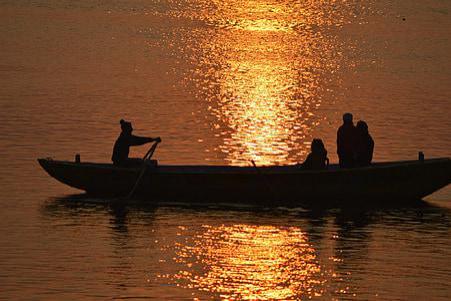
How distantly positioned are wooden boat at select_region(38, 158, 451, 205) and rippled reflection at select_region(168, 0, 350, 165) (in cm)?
702

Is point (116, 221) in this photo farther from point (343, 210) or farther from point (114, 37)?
point (114, 37)

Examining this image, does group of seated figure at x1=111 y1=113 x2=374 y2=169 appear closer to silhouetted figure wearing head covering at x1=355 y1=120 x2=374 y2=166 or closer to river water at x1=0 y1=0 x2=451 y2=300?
silhouetted figure wearing head covering at x1=355 y1=120 x2=374 y2=166

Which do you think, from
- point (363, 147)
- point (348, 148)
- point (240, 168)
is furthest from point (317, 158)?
point (240, 168)

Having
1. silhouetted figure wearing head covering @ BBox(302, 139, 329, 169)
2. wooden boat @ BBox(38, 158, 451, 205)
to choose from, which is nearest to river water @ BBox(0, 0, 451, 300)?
wooden boat @ BBox(38, 158, 451, 205)

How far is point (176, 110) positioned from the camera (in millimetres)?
53906

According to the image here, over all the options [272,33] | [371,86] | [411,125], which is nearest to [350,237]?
[411,125]

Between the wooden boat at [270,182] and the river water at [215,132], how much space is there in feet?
1.48

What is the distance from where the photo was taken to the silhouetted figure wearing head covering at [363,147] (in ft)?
114

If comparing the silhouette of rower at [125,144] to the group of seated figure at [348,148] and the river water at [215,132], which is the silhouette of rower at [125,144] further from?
the river water at [215,132]

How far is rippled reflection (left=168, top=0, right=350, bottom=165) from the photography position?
46.9m

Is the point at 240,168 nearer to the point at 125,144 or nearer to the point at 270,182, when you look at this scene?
the point at 270,182

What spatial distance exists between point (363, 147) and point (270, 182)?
89.5 inches

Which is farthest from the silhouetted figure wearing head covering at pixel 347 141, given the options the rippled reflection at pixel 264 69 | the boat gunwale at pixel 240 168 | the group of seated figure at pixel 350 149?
the rippled reflection at pixel 264 69

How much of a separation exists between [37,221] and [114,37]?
169ft
